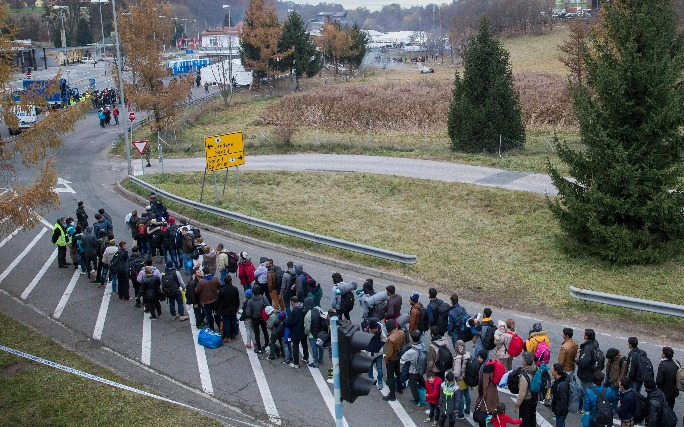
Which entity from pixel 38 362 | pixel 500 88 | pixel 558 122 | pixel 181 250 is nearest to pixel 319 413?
pixel 38 362

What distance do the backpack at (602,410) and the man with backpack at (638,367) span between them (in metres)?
1.04

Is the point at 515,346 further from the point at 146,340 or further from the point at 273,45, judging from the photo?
the point at 273,45

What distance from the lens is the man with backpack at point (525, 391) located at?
10.3 m

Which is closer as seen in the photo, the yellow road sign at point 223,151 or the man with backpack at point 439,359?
the man with backpack at point 439,359

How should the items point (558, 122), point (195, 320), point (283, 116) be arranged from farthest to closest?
point (283, 116) → point (558, 122) → point (195, 320)

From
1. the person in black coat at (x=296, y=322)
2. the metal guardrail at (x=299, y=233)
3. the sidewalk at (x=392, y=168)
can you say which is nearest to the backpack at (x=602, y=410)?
the person in black coat at (x=296, y=322)

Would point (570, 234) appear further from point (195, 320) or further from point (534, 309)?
point (195, 320)

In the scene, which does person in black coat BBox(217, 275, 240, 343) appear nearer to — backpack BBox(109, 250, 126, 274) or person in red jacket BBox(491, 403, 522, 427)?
backpack BBox(109, 250, 126, 274)

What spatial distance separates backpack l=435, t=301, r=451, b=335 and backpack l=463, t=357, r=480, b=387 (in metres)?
1.80

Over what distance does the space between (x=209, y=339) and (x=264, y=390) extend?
2266 mm

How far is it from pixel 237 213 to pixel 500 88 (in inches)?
576

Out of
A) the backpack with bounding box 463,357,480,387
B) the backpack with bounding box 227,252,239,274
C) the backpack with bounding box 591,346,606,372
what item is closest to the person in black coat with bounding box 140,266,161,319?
the backpack with bounding box 227,252,239,274

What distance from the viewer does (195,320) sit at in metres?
15.4

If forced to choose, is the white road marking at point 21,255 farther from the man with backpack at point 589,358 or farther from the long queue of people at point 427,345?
the man with backpack at point 589,358
